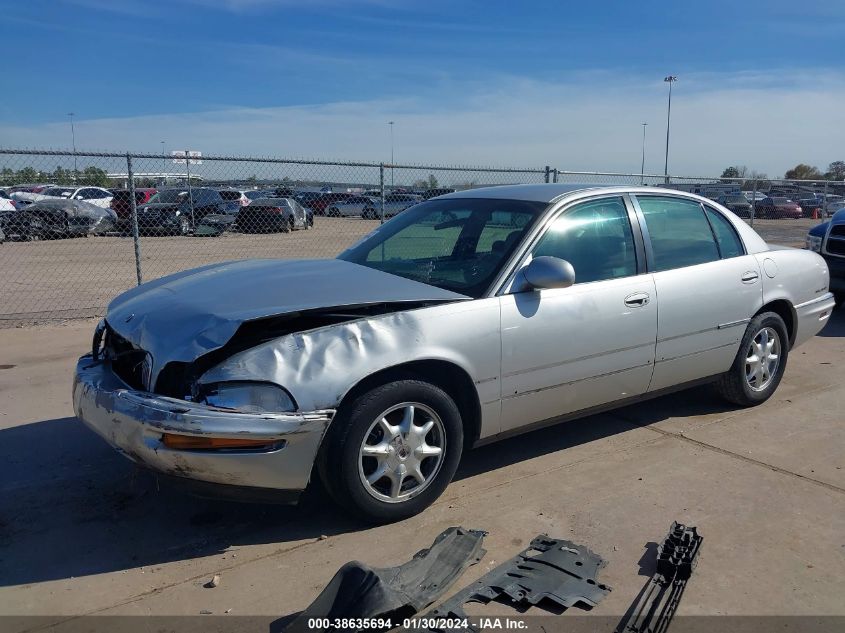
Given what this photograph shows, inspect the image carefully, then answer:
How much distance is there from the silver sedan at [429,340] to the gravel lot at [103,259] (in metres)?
5.64

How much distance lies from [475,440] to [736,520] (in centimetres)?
135

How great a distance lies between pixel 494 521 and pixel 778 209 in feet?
103

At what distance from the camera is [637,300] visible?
436cm

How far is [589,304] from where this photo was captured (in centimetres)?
414

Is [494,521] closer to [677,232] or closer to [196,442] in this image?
[196,442]

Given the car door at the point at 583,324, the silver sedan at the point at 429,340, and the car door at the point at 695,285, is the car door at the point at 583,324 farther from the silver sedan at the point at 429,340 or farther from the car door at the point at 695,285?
the car door at the point at 695,285

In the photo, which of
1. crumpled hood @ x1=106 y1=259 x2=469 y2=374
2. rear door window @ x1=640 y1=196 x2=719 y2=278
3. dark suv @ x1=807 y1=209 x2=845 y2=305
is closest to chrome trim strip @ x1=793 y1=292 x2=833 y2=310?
rear door window @ x1=640 y1=196 x2=719 y2=278

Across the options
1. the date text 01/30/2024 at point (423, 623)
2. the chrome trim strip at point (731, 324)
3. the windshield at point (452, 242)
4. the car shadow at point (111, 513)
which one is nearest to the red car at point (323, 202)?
the windshield at point (452, 242)

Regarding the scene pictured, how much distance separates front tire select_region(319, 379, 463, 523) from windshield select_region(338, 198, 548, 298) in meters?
0.70

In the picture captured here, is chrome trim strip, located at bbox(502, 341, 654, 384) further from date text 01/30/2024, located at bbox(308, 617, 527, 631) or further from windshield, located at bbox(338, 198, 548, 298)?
date text 01/30/2024, located at bbox(308, 617, 527, 631)

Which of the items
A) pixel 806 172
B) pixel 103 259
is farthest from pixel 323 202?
pixel 806 172

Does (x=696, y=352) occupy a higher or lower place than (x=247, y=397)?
lower

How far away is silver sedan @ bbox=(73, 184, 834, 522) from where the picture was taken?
317 cm

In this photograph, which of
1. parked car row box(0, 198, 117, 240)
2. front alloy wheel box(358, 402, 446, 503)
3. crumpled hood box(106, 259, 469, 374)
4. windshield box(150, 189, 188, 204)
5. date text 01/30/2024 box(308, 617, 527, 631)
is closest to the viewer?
date text 01/30/2024 box(308, 617, 527, 631)
